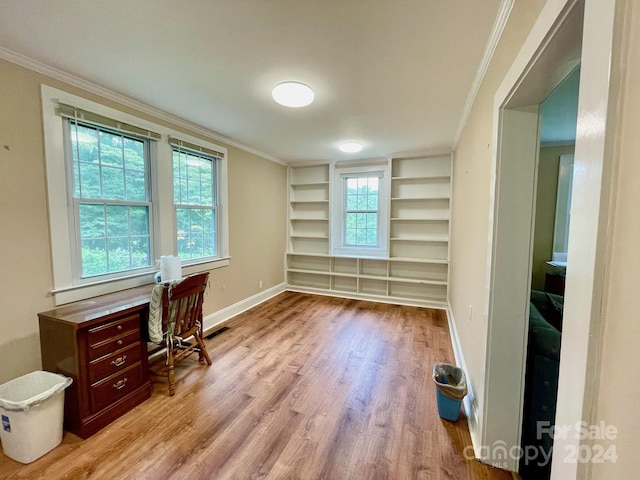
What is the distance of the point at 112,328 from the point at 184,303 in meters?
0.53

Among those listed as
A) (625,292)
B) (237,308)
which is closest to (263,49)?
(625,292)

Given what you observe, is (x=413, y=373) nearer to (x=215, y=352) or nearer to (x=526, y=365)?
(x=526, y=365)

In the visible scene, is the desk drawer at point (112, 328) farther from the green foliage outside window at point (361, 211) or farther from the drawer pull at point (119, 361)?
the green foliage outside window at point (361, 211)

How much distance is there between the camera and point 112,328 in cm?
188

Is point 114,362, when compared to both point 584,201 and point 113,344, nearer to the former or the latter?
point 113,344

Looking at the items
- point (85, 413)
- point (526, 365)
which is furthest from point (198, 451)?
point (526, 365)

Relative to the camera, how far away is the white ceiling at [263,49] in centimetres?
140

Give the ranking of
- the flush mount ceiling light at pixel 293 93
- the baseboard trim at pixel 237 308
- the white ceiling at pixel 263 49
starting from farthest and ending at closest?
the baseboard trim at pixel 237 308
the flush mount ceiling light at pixel 293 93
the white ceiling at pixel 263 49

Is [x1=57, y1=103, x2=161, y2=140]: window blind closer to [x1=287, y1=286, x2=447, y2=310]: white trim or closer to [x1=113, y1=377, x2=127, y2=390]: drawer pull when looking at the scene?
[x1=113, y1=377, x2=127, y2=390]: drawer pull

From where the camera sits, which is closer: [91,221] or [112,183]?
[91,221]

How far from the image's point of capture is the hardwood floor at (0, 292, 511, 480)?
152cm

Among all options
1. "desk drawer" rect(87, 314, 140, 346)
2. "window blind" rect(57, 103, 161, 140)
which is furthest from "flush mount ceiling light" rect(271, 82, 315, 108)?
"desk drawer" rect(87, 314, 140, 346)

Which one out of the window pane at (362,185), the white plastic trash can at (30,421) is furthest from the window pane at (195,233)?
the window pane at (362,185)

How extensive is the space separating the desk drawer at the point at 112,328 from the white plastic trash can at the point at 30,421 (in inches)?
10.5
